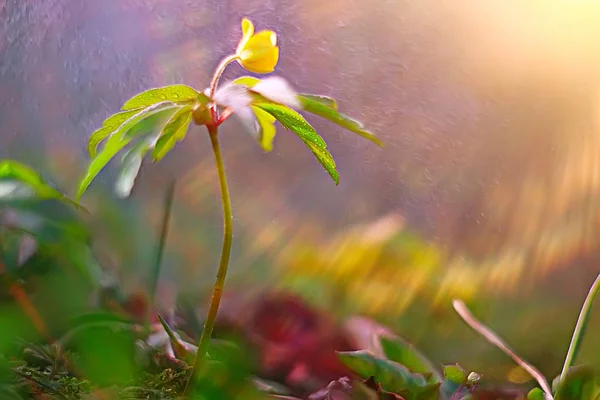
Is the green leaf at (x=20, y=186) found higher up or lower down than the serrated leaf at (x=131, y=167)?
lower down

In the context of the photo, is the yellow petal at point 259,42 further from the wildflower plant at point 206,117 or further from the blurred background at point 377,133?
the blurred background at point 377,133

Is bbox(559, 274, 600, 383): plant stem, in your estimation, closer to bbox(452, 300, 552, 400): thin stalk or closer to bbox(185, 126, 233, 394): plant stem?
bbox(452, 300, 552, 400): thin stalk

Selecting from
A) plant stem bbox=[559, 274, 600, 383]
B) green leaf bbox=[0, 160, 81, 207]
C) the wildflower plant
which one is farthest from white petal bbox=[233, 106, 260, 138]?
plant stem bbox=[559, 274, 600, 383]

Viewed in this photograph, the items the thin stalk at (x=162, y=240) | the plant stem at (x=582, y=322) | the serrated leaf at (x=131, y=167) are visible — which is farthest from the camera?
the thin stalk at (x=162, y=240)

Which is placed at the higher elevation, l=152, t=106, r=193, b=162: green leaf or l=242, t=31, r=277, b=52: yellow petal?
l=242, t=31, r=277, b=52: yellow petal

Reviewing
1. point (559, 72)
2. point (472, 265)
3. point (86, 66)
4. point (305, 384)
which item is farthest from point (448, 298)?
point (86, 66)

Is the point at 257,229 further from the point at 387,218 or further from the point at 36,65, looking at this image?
the point at 36,65

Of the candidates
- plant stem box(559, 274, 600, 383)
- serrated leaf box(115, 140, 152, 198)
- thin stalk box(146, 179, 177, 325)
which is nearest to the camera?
serrated leaf box(115, 140, 152, 198)

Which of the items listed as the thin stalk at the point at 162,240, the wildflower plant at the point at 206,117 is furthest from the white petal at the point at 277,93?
the thin stalk at the point at 162,240
